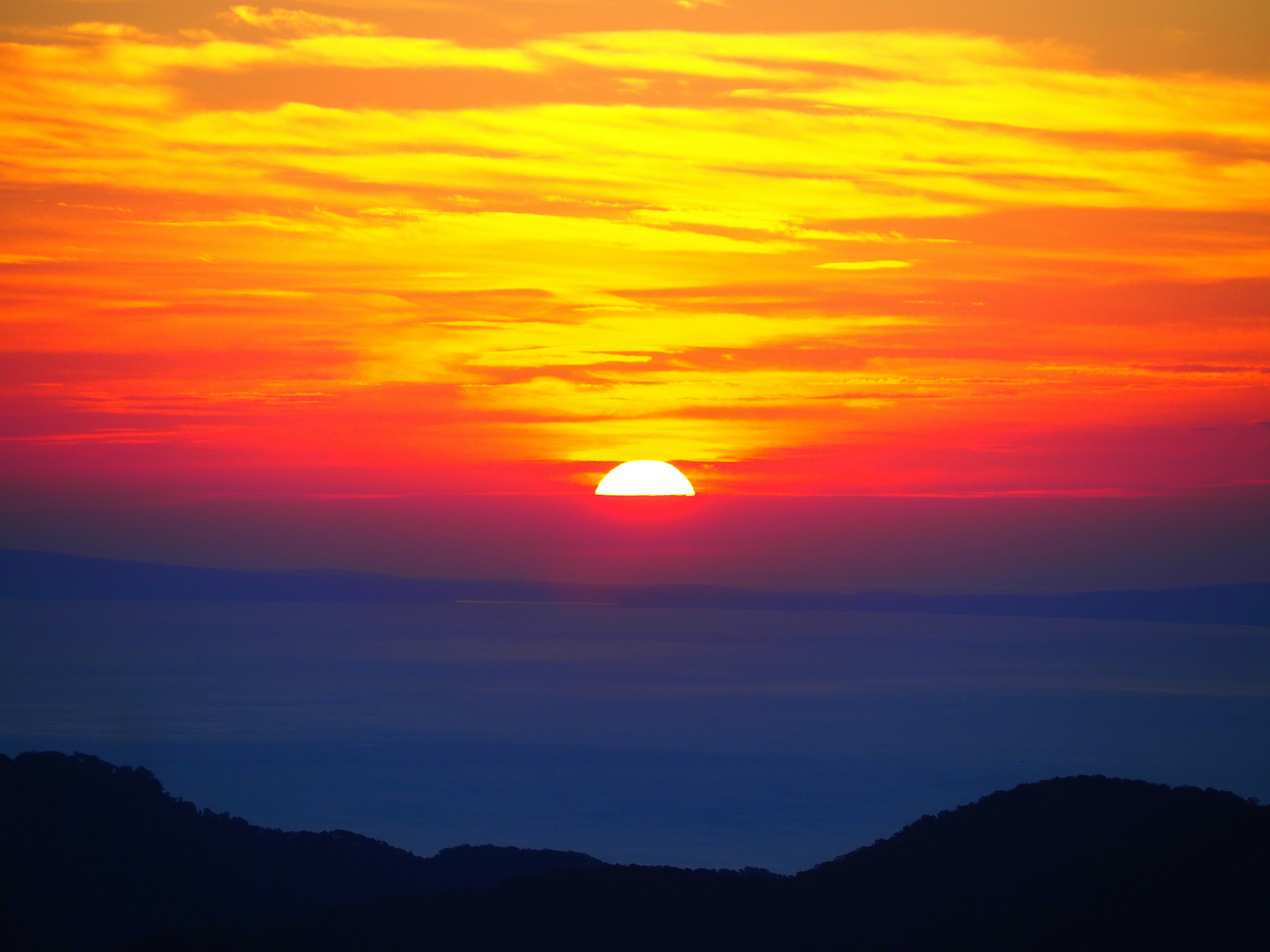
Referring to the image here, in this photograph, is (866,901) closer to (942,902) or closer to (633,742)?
(942,902)

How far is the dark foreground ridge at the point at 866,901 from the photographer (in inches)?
746

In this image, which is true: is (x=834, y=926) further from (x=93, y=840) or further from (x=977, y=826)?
(x=93, y=840)

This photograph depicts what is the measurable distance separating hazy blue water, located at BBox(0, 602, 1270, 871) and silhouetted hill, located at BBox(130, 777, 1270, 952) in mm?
50959

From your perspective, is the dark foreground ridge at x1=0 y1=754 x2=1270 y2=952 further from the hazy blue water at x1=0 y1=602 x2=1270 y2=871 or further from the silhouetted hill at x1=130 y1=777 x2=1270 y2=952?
the hazy blue water at x1=0 y1=602 x2=1270 y2=871

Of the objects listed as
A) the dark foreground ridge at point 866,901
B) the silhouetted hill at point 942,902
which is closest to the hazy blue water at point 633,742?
the dark foreground ridge at point 866,901

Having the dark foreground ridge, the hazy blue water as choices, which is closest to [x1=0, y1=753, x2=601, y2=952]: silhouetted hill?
the dark foreground ridge

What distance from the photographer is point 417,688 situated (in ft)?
570

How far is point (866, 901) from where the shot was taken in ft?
71.4

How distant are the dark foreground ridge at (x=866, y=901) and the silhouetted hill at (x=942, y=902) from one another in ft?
0.11

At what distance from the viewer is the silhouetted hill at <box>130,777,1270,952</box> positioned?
1878 centimetres

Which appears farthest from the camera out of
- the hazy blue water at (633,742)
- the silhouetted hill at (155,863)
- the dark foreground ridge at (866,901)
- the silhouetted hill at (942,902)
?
the hazy blue water at (633,742)

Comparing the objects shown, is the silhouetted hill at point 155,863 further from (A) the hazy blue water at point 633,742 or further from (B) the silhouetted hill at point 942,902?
(A) the hazy blue water at point 633,742

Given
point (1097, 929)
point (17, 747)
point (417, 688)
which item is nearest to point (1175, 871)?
point (1097, 929)

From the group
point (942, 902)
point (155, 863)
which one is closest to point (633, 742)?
point (155, 863)
